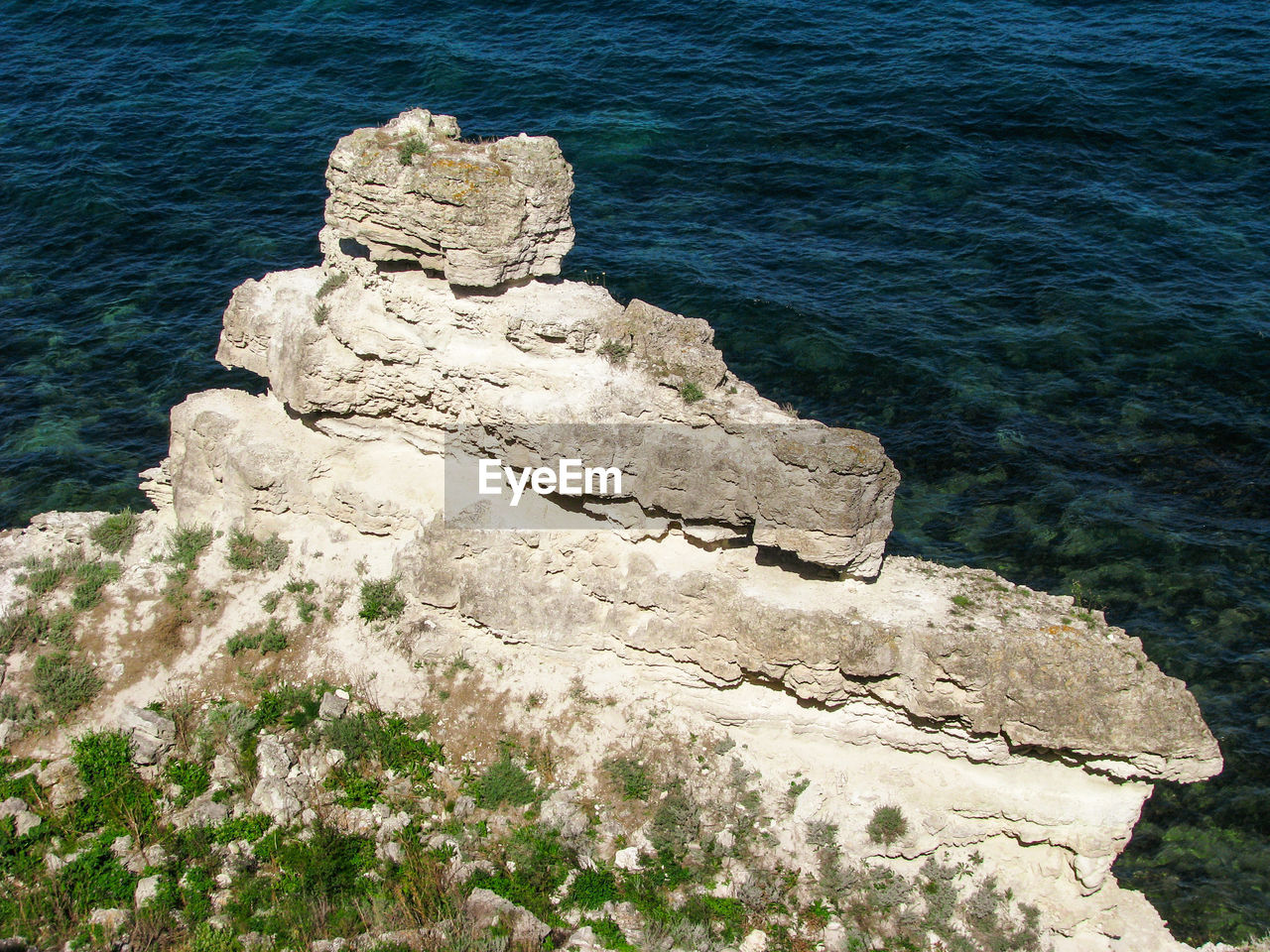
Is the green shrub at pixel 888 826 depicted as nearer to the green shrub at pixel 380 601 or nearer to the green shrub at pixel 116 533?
the green shrub at pixel 380 601

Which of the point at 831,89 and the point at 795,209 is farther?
the point at 831,89

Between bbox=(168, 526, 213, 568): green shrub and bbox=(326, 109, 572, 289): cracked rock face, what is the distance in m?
8.55

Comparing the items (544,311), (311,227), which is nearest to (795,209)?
(311,227)

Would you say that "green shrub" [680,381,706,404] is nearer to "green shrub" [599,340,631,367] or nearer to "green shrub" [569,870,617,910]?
"green shrub" [599,340,631,367]

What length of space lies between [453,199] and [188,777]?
518 inches

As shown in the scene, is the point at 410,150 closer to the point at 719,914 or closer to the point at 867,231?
the point at 719,914

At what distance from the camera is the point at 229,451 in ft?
79.7

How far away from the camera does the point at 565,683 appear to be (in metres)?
21.9

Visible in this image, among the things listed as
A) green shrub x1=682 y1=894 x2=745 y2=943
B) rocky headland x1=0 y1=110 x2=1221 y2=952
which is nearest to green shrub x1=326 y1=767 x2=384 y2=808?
rocky headland x1=0 y1=110 x2=1221 y2=952

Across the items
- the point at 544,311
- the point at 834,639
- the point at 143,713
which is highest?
the point at 544,311

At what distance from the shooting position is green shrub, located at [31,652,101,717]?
22.5 metres

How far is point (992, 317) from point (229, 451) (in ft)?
86.1

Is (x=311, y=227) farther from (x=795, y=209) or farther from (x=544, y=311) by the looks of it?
(x=544, y=311)

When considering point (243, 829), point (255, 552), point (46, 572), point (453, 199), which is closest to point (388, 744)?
point (243, 829)
